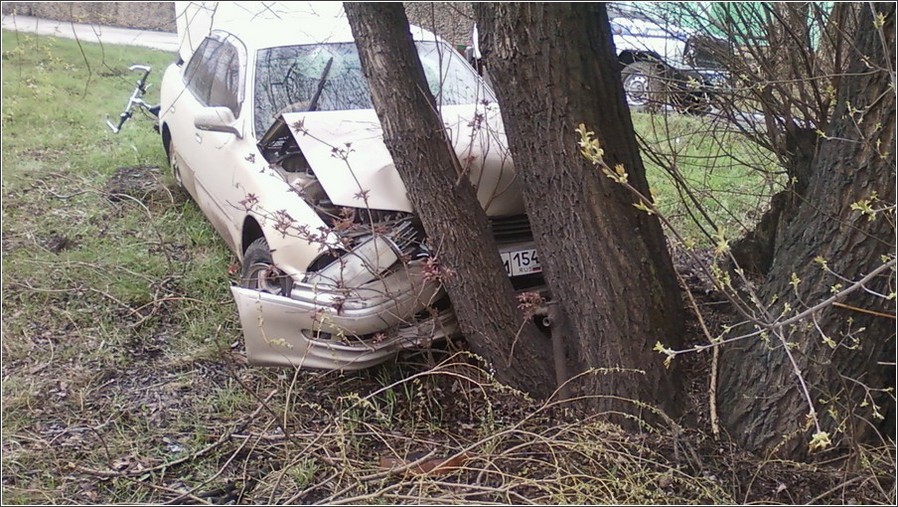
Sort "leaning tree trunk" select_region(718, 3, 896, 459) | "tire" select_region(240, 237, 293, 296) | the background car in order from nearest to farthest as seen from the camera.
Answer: "leaning tree trunk" select_region(718, 3, 896, 459) < "tire" select_region(240, 237, 293, 296) < the background car

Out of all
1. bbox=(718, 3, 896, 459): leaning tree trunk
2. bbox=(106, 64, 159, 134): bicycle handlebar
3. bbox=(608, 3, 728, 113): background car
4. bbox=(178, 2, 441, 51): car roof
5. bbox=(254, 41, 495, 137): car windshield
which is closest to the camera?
bbox=(718, 3, 896, 459): leaning tree trunk

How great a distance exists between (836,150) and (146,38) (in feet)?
16.3

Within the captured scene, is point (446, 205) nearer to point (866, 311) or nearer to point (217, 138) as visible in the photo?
point (866, 311)

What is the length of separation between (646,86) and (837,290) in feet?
6.24

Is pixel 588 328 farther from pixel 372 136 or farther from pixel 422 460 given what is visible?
pixel 372 136

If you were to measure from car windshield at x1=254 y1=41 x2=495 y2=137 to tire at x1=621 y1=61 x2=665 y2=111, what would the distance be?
0.91m

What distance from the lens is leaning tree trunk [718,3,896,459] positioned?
8.22ft

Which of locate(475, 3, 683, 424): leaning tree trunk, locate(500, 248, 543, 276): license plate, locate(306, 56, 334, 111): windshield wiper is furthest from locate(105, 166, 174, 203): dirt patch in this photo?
locate(475, 3, 683, 424): leaning tree trunk

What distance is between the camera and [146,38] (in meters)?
5.41

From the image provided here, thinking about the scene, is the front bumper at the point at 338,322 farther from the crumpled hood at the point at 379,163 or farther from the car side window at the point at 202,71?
the car side window at the point at 202,71

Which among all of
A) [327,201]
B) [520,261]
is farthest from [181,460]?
[520,261]

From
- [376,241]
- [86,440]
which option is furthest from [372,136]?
[86,440]

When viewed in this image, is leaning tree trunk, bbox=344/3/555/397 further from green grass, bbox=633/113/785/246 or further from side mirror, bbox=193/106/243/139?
side mirror, bbox=193/106/243/139

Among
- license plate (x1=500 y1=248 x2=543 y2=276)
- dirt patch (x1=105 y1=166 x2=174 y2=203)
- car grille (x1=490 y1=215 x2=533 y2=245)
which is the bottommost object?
license plate (x1=500 y1=248 x2=543 y2=276)
